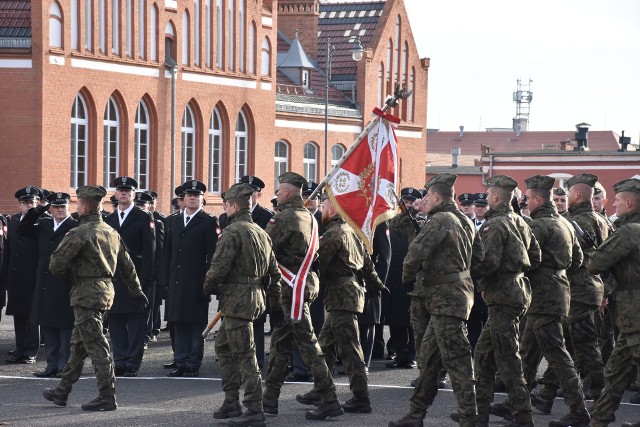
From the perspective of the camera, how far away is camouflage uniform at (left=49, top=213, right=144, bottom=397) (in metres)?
11.4

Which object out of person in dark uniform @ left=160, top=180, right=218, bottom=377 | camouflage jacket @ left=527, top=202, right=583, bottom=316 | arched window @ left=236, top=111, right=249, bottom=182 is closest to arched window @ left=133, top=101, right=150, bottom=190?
arched window @ left=236, top=111, right=249, bottom=182

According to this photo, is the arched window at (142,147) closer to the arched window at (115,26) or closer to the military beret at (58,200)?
the arched window at (115,26)

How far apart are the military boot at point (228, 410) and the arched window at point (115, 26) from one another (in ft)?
91.6

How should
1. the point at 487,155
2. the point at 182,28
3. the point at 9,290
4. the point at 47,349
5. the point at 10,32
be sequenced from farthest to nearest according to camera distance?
the point at 487,155, the point at 182,28, the point at 10,32, the point at 9,290, the point at 47,349

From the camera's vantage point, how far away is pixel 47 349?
13734mm

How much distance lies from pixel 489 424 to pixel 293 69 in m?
38.9

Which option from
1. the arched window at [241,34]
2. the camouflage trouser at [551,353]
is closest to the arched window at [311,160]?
the arched window at [241,34]

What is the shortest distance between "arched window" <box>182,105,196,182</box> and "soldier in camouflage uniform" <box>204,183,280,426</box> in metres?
30.0

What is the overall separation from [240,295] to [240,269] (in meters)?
0.22

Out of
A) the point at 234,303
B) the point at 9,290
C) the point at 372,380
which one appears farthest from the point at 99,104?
the point at 234,303

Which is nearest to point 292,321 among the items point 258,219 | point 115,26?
point 258,219

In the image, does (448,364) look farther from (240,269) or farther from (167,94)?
(167,94)

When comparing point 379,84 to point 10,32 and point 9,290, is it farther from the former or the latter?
point 9,290

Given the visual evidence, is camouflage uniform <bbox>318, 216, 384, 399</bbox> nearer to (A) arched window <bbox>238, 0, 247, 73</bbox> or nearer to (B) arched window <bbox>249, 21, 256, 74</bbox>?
(A) arched window <bbox>238, 0, 247, 73</bbox>
